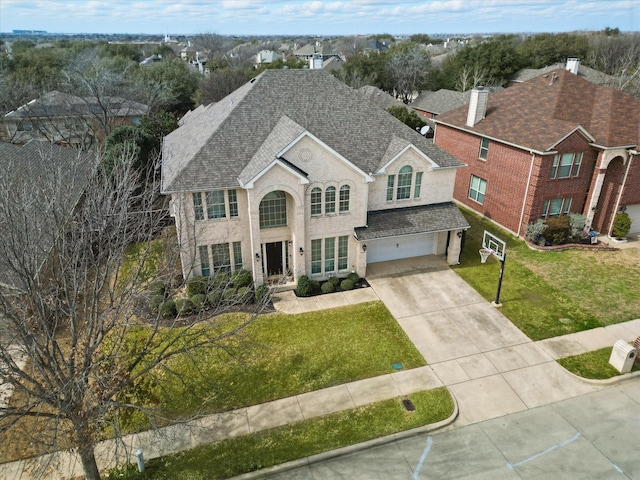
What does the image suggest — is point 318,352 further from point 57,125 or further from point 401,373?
point 57,125

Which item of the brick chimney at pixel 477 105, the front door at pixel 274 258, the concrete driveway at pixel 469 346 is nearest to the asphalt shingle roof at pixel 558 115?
the brick chimney at pixel 477 105

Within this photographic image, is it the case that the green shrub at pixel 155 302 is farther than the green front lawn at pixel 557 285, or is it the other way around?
the green front lawn at pixel 557 285

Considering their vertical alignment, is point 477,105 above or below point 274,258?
above

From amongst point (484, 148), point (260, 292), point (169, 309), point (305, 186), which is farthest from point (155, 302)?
point (484, 148)

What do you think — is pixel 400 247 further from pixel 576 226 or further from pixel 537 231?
pixel 576 226

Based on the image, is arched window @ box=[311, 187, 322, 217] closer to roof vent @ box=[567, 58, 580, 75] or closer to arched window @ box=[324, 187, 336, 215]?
arched window @ box=[324, 187, 336, 215]

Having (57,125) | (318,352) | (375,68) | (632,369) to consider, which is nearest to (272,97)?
(318,352)

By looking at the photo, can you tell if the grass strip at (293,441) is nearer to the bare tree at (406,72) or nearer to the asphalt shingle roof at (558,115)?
the asphalt shingle roof at (558,115)
